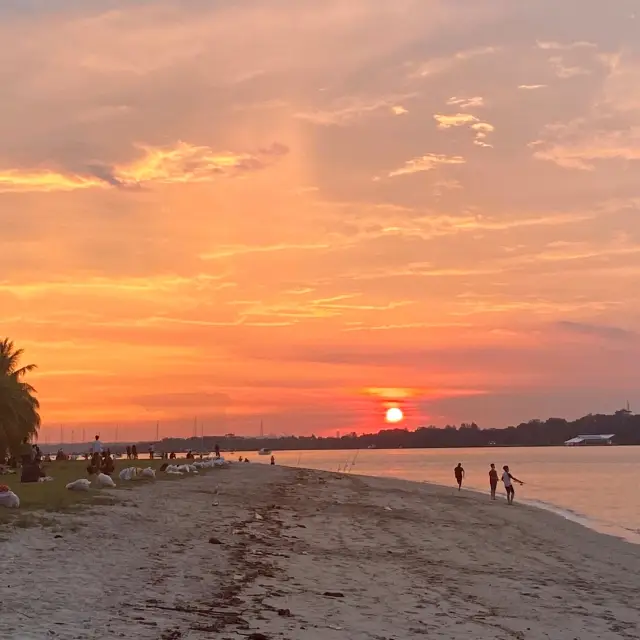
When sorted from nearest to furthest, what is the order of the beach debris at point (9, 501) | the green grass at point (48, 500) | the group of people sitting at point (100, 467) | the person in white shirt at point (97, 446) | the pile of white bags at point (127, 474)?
the green grass at point (48, 500), the beach debris at point (9, 501), the pile of white bags at point (127, 474), the group of people sitting at point (100, 467), the person in white shirt at point (97, 446)

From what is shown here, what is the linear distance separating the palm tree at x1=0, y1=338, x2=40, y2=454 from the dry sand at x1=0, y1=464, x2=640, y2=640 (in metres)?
22.6

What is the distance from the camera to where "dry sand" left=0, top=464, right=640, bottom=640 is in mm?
9398

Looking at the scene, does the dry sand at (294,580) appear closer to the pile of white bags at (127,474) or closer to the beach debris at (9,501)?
the beach debris at (9,501)

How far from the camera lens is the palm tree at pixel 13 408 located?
43438 millimetres

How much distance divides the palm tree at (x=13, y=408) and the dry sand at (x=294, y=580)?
74.0ft

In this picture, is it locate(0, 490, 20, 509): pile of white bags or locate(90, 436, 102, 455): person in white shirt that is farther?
locate(90, 436, 102, 455): person in white shirt

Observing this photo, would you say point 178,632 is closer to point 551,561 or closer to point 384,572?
point 384,572

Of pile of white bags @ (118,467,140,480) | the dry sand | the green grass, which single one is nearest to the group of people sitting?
pile of white bags @ (118,467,140,480)

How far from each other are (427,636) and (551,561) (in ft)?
35.7

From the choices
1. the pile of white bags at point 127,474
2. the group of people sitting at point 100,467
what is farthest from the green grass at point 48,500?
the group of people sitting at point 100,467

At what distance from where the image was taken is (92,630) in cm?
833

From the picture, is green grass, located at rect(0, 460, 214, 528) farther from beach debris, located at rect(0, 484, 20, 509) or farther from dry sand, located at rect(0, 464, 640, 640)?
dry sand, located at rect(0, 464, 640, 640)

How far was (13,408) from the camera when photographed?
43.6 meters

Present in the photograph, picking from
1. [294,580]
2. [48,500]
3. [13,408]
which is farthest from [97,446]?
[294,580]
